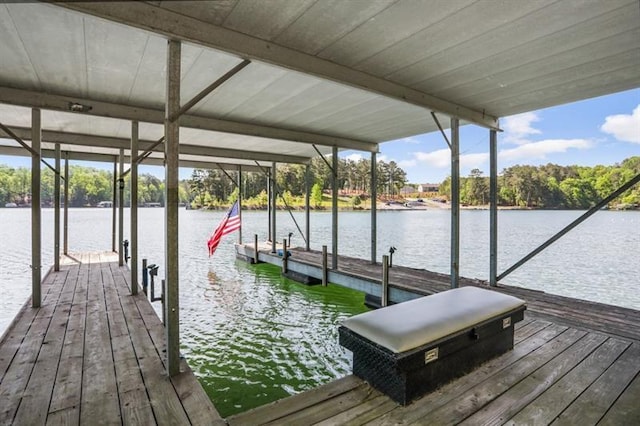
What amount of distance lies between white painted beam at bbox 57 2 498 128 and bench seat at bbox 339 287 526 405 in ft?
7.34

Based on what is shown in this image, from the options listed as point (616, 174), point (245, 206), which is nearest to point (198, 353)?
point (616, 174)

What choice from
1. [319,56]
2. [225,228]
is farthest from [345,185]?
[319,56]

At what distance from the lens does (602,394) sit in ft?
7.59

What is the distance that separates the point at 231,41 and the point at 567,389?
363cm

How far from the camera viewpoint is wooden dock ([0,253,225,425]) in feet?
7.06

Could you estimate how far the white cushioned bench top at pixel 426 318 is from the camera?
7.42ft

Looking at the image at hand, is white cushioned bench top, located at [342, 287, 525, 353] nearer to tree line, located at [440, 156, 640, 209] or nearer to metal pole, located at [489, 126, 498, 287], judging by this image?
metal pole, located at [489, 126, 498, 287]

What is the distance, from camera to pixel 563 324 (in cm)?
376

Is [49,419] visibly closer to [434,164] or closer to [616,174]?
[616,174]

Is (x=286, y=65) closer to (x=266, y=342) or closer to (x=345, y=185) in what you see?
(x=266, y=342)

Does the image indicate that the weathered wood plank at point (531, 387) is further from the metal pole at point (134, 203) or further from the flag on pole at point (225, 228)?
the flag on pole at point (225, 228)

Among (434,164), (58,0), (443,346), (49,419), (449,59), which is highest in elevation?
(434,164)

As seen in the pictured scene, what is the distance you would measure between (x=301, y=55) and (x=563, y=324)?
4.12 meters

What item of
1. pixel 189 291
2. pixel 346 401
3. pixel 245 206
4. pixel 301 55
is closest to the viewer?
pixel 346 401
